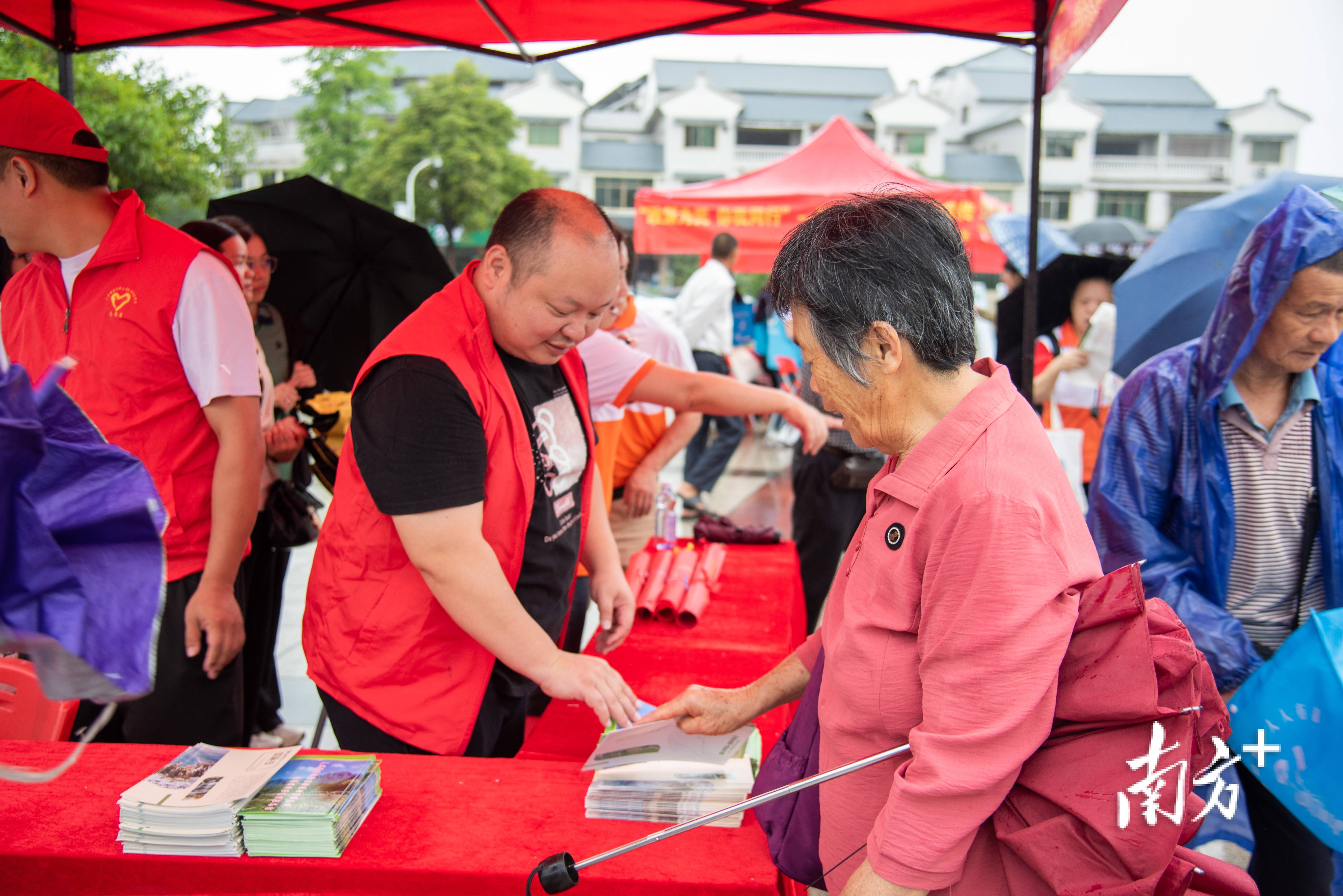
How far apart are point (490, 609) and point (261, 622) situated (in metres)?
1.92

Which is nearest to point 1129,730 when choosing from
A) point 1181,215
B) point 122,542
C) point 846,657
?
point 846,657

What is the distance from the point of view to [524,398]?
1.76 m

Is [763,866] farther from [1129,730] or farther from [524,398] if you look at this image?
[524,398]

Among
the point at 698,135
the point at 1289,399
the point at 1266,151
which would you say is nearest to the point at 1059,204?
the point at 1266,151

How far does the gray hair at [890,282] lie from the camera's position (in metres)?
1.05

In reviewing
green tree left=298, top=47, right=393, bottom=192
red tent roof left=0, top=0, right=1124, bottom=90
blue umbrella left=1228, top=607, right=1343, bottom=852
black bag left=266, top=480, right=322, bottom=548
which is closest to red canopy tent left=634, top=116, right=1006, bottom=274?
red tent roof left=0, top=0, right=1124, bottom=90

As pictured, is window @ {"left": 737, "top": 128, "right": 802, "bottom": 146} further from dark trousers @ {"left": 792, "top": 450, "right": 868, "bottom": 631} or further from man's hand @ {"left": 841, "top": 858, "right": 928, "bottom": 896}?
man's hand @ {"left": 841, "top": 858, "right": 928, "bottom": 896}

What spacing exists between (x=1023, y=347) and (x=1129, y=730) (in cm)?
232

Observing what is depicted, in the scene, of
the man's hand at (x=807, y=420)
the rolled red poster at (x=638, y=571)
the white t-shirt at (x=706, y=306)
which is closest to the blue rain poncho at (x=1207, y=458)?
the man's hand at (x=807, y=420)

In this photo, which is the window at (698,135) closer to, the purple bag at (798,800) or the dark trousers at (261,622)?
the dark trousers at (261,622)

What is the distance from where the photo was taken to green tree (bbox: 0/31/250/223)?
8781 millimetres

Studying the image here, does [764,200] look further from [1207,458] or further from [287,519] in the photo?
[1207,458]

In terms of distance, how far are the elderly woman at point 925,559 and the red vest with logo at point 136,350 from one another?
56.9 inches

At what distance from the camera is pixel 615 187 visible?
44750mm
